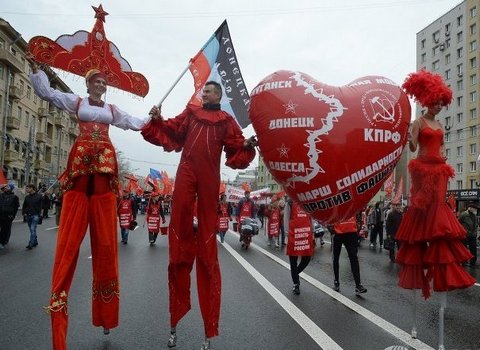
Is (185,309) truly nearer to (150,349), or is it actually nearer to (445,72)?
(150,349)

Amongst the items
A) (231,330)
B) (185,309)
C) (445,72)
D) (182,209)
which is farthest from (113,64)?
(445,72)

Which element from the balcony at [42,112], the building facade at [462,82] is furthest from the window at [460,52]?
the balcony at [42,112]

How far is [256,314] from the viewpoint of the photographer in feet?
16.8

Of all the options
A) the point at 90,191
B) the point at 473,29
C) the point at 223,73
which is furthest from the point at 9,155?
the point at 473,29

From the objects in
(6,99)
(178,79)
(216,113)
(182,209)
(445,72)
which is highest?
(445,72)

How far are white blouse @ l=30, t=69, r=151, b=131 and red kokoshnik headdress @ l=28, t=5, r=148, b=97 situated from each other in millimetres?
258

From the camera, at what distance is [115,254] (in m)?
3.96

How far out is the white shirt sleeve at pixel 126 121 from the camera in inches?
165

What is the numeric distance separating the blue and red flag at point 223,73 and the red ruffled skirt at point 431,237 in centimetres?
189

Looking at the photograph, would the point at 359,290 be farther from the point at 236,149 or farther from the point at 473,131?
the point at 473,131

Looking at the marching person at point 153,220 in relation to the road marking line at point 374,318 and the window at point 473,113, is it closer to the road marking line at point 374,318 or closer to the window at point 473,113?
the road marking line at point 374,318

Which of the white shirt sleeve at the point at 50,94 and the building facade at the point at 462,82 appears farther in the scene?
the building facade at the point at 462,82

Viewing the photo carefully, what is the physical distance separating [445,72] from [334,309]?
2502 inches

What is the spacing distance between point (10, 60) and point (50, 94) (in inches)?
1753
